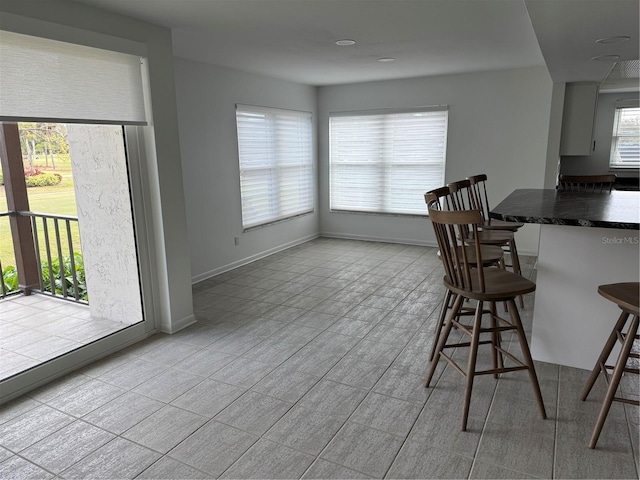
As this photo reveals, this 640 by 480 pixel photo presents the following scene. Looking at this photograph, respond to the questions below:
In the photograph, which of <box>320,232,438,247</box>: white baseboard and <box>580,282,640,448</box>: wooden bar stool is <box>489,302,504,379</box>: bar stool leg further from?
<box>320,232,438,247</box>: white baseboard

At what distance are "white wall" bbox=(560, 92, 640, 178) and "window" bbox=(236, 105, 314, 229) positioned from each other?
4.62 meters

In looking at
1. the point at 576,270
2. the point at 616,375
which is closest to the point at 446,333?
the point at 616,375

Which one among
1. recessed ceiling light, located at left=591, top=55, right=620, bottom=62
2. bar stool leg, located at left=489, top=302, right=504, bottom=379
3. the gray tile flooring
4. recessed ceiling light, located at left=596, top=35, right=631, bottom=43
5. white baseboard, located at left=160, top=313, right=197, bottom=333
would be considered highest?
recessed ceiling light, located at left=591, top=55, right=620, bottom=62

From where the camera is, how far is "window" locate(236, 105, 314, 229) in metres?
5.20

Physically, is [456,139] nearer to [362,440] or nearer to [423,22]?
[423,22]

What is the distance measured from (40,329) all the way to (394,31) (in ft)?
11.5

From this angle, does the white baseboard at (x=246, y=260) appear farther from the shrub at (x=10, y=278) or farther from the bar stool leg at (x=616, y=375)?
the bar stool leg at (x=616, y=375)

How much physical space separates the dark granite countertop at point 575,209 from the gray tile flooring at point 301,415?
986 mm

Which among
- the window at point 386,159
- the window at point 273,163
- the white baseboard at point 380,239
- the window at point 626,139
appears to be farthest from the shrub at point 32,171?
the window at point 626,139

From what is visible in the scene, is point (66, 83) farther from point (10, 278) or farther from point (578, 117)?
point (578, 117)

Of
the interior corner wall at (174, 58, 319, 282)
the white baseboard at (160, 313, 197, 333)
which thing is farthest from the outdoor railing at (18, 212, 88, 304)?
the interior corner wall at (174, 58, 319, 282)

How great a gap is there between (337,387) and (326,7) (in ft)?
7.72

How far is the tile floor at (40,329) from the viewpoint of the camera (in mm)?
2796

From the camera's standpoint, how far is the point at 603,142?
747 centimetres
